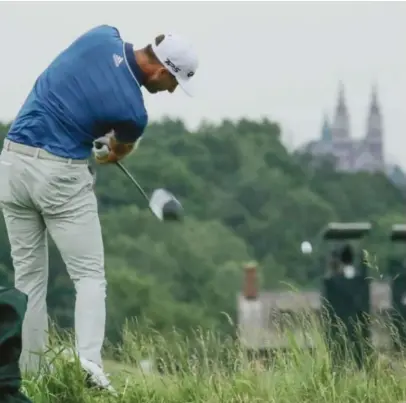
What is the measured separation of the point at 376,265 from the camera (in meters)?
6.17

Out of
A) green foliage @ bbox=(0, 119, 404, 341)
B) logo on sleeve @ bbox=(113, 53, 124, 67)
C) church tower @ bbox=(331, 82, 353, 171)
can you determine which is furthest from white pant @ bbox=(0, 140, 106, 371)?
church tower @ bbox=(331, 82, 353, 171)

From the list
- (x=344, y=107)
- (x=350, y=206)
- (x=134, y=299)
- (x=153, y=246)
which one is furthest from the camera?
(x=344, y=107)

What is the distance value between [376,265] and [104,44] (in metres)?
1.35

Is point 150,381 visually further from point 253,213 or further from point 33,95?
point 253,213

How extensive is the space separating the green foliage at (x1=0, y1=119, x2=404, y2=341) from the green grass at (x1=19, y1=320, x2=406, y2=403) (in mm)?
44967

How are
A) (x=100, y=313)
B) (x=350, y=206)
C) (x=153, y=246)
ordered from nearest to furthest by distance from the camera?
1. (x=100, y=313)
2. (x=153, y=246)
3. (x=350, y=206)

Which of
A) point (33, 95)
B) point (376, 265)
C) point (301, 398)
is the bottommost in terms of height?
point (301, 398)

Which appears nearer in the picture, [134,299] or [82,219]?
[82,219]

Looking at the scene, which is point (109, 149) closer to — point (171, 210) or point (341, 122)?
point (171, 210)

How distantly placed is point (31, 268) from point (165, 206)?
2.04 ft

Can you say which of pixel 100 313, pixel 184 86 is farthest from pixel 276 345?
pixel 184 86

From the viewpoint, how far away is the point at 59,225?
6301mm

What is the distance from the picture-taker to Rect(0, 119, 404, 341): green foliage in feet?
203

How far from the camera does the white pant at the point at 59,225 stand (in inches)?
245
